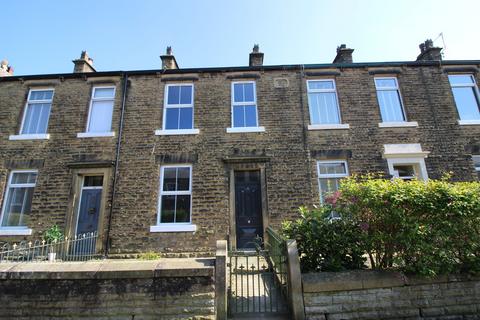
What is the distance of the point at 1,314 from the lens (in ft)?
14.4

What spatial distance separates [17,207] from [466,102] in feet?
56.3

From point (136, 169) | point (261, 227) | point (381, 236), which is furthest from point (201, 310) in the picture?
point (136, 169)

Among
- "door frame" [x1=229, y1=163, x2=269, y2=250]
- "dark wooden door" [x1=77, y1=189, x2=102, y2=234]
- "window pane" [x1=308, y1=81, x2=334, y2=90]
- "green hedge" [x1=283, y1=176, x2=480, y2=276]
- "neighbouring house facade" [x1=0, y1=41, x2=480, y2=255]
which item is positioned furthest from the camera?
"window pane" [x1=308, y1=81, x2=334, y2=90]

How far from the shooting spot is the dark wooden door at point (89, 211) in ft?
30.9

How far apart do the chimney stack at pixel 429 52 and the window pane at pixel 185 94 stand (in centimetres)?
995

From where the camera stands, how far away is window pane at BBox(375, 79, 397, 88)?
35.9 ft

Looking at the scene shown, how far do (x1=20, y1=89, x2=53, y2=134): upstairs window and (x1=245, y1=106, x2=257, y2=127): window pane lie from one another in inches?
304

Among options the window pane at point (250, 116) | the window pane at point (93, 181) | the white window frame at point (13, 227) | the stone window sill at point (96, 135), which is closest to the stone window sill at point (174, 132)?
the stone window sill at point (96, 135)

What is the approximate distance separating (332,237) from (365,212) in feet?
2.63

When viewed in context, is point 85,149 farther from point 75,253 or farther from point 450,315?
point 450,315

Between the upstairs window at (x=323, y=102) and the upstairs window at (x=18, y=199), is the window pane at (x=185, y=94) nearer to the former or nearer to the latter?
the upstairs window at (x=323, y=102)

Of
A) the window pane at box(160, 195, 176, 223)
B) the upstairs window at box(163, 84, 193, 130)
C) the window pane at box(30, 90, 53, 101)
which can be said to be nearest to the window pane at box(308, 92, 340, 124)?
the upstairs window at box(163, 84, 193, 130)

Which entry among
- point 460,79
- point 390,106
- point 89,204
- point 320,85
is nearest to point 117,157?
point 89,204

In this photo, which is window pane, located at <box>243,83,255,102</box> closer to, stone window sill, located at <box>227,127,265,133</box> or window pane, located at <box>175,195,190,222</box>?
stone window sill, located at <box>227,127,265,133</box>
